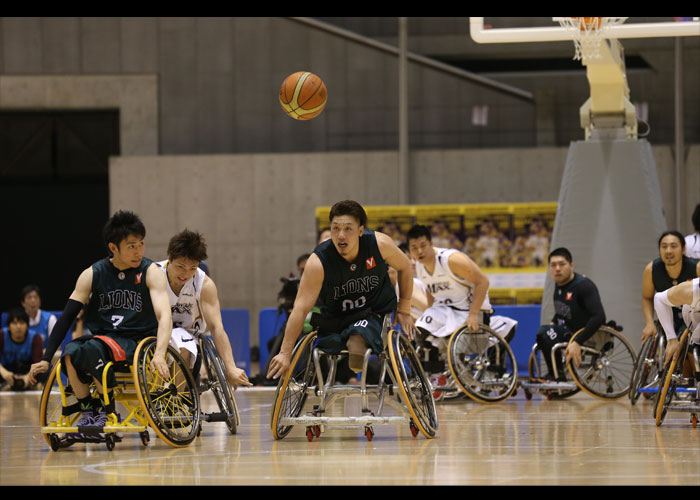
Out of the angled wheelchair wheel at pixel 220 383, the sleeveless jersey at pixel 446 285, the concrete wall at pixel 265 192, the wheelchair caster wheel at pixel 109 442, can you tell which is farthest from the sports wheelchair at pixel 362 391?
the concrete wall at pixel 265 192

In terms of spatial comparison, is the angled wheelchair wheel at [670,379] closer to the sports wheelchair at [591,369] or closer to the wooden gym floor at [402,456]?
the wooden gym floor at [402,456]

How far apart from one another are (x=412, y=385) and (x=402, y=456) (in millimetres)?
936

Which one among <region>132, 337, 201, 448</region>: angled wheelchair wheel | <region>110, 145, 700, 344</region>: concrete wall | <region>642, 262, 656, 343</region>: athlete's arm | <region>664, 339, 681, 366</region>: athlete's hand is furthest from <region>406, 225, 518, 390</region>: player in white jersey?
<region>110, 145, 700, 344</region>: concrete wall

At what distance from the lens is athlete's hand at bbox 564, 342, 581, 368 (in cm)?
806

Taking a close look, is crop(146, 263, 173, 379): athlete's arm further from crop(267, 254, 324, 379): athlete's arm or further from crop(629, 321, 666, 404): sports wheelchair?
crop(629, 321, 666, 404): sports wheelchair

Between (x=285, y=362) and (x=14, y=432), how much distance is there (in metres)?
2.32

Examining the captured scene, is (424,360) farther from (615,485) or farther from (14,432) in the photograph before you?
(615,485)

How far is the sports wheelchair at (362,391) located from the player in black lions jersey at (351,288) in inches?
3.7

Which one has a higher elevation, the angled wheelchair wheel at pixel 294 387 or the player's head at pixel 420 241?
the player's head at pixel 420 241

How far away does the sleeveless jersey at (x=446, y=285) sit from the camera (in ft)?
27.7

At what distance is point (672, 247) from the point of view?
7.58 metres

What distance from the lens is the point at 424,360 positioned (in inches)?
336

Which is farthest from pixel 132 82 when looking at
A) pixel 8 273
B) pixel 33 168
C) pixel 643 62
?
pixel 643 62

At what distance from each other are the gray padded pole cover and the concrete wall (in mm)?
6251
